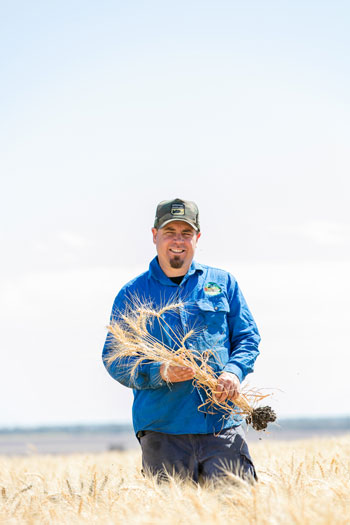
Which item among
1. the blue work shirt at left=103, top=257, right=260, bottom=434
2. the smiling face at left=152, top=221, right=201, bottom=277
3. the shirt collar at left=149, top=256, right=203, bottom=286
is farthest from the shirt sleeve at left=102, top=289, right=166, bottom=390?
the smiling face at left=152, top=221, right=201, bottom=277

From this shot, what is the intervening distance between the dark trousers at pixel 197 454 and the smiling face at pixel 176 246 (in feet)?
3.88

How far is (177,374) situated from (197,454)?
2.05 ft

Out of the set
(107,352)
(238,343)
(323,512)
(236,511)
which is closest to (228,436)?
(238,343)

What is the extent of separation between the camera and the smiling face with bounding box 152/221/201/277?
17.5ft

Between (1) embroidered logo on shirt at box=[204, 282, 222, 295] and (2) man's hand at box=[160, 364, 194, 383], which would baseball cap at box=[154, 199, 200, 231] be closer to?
(1) embroidered logo on shirt at box=[204, 282, 222, 295]

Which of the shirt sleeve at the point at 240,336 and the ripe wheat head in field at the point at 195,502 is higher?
the shirt sleeve at the point at 240,336

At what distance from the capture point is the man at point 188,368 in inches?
199

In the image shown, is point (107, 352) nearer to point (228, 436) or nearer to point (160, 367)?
point (160, 367)

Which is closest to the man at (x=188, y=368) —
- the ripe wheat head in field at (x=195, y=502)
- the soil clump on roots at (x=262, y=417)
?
the soil clump on roots at (x=262, y=417)

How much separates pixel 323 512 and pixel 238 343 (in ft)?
6.76

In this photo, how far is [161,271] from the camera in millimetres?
5473

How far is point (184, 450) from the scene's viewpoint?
16.9 ft

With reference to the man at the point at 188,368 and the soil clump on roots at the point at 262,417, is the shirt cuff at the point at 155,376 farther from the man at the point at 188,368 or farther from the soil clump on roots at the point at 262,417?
the soil clump on roots at the point at 262,417

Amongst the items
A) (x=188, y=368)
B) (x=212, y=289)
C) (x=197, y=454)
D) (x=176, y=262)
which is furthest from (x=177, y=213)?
(x=197, y=454)
